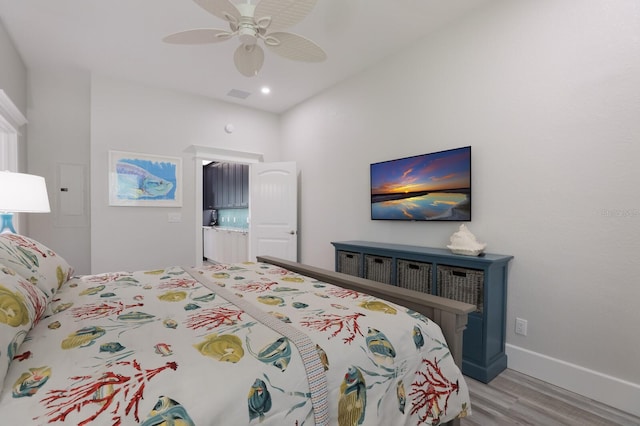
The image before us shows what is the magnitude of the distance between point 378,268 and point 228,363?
2109 mm

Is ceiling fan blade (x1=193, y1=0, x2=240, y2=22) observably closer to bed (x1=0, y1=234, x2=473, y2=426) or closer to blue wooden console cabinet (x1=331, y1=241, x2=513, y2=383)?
bed (x1=0, y1=234, x2=473, y2=426)

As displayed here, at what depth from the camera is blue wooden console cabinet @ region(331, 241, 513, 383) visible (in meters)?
2.10

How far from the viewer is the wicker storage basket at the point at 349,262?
3029 mm

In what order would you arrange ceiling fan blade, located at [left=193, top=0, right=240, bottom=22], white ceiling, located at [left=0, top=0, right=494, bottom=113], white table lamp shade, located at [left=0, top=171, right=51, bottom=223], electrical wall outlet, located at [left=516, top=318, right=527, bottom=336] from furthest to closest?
white ceiling, located at [left=0, top=0, right=494, bottom=113] < electrical wall outlet, located at [left=516, top=318, right=527, bottom=336] < white table lamp shade, located at [left=0, top=171, right=51, bottom=223] < ceiling fan blade, located at [left=193, top=0, right=240, bottom=22]

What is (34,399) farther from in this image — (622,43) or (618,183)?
(622,43)

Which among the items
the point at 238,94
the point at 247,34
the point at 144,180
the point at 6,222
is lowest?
the point at 6,222

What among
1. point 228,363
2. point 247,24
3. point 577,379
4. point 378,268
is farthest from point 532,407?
point 247,24

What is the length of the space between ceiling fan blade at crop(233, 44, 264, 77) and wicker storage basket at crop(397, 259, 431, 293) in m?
1.90

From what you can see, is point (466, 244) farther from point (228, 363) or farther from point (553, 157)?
point (228, 363)

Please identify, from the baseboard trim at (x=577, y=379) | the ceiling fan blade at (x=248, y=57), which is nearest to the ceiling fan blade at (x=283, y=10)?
the ceiling fan blade at (x=248, y=57)

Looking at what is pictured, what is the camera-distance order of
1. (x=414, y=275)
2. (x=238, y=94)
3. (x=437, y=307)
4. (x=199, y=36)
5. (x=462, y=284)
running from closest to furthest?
(x=437, y=307)
(x=199, y=36)
(x=462, y=284)
(x=414, y=275)
(x=238, y=94)

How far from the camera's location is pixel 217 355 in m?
0.89

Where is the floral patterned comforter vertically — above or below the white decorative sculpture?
below

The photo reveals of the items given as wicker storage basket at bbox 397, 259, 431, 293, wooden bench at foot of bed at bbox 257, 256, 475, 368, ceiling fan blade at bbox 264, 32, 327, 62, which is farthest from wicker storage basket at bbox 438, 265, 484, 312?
ceiling fan blade at bbox 264, 32, 327, 62
